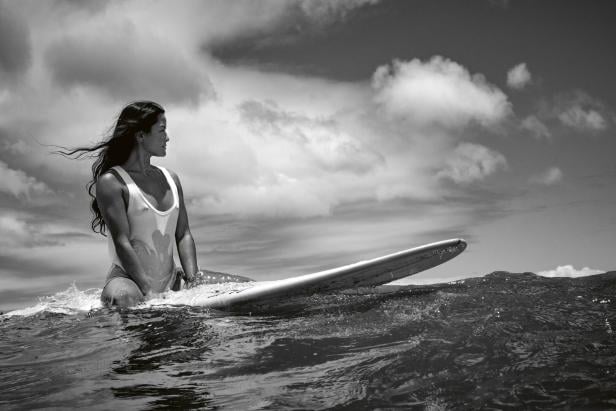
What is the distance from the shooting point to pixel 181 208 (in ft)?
17.1

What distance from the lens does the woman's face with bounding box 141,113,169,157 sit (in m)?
4.94

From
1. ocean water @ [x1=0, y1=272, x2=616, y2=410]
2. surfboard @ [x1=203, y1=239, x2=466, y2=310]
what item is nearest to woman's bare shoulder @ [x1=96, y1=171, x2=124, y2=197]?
ocean water @ [x1=0, y1=272, x2=616, y2=410]

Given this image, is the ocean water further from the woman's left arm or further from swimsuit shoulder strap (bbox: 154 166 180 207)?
swimsuit shoulder strap (bbox: 154 166 180 207)

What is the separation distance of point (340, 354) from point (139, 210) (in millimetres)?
2795

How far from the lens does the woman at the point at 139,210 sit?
4594mm

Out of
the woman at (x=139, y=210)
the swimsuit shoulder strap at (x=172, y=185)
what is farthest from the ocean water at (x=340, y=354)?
the swimsuit shoulder strap at (x=172, y=185)

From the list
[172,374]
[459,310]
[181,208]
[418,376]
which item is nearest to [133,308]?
[181,208]

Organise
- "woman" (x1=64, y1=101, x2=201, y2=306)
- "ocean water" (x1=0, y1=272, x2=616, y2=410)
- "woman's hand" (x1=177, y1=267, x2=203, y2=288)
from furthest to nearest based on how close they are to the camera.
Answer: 1. "woman's hand" (x1=177, y1=267, x2=203, y2=288)
2. "woman" (x1=64, y1=101, x2=201, y2=306)
3. "ocean water" (x1=0, y1=272, x2=616, y2=410)

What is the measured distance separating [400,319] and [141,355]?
5.09 feet

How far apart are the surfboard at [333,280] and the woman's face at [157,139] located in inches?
62.2

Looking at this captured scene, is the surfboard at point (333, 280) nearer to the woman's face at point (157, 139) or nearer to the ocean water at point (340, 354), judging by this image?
the ocean water at point (340, 354)

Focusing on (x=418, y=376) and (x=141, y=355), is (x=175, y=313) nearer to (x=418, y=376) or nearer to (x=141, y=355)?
(x=141, y=355)

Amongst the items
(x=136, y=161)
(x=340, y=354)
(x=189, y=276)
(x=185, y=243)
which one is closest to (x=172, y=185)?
(x=136, y=161)

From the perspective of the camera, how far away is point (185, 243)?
521 centimetres
